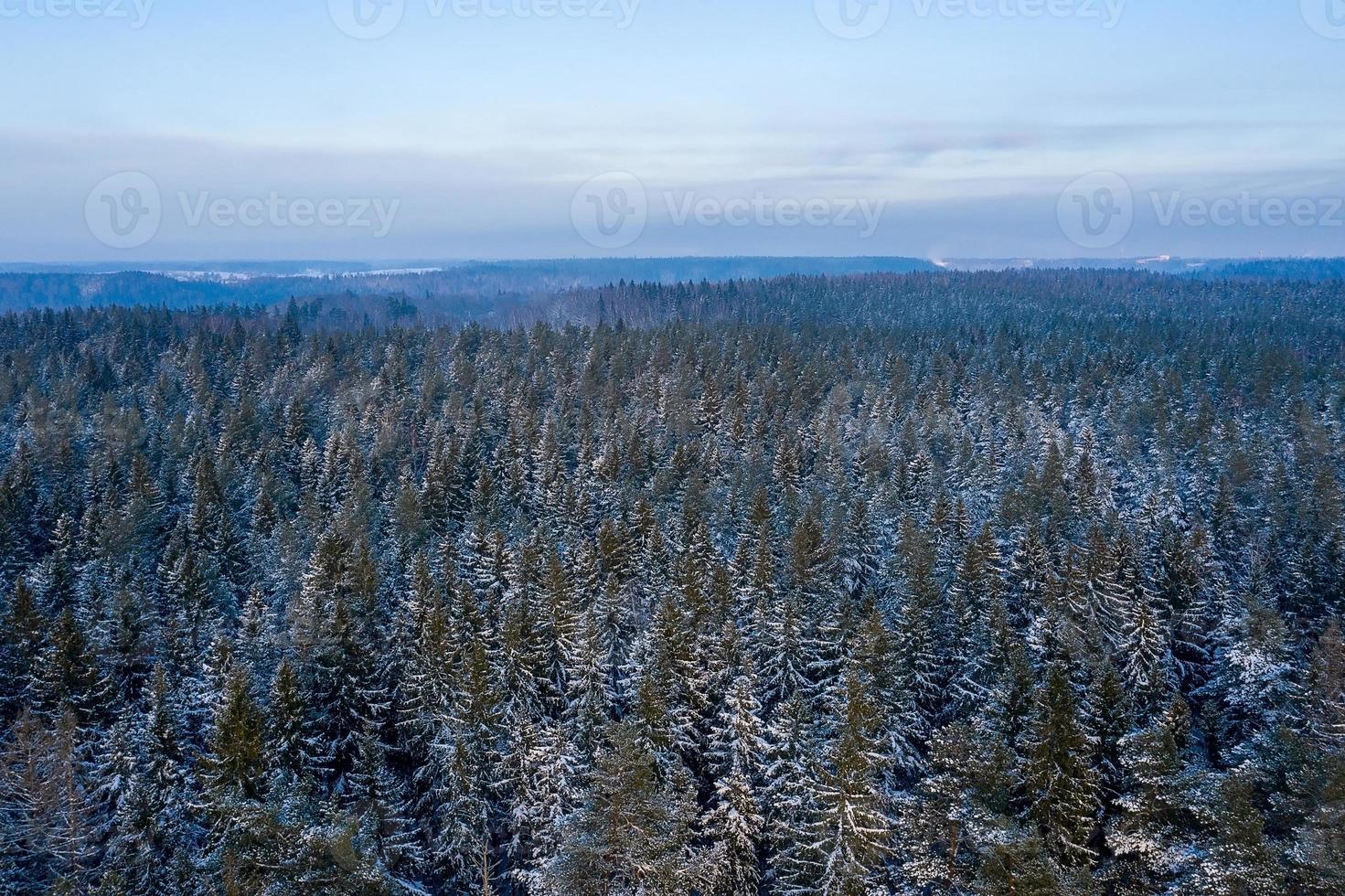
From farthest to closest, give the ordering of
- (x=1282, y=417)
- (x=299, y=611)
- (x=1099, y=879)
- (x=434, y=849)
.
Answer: (x=1282, y=417)
(x=299, y=611)
(x=434, y=849)
(x=1099, y=879)

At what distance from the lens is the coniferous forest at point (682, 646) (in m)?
21.2

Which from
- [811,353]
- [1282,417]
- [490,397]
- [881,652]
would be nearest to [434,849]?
[881,652]

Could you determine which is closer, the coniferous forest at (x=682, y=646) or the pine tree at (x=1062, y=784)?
the coniferous forest at (x=682, y=646)

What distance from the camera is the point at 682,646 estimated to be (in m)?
30.7

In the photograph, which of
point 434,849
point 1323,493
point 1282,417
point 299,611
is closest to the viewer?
point 434,849

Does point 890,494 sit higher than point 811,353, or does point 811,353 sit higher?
point 811,353

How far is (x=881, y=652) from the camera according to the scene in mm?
30547

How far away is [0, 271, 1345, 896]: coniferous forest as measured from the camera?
21.2 meters

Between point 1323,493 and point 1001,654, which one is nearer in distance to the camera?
point 1001,654

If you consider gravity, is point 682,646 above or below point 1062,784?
above

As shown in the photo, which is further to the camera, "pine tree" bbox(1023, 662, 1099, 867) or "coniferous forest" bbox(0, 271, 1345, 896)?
"pine tree" bbox(1023, 662, 1099, 867)

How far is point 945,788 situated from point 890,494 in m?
33.1

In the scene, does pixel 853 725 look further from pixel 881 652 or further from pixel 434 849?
pixel 434 849

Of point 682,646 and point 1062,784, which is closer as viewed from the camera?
point 1062,784
